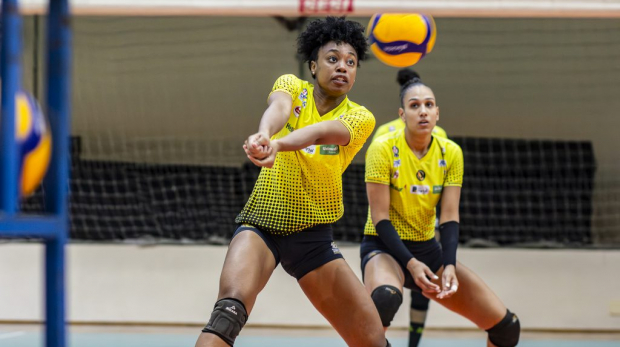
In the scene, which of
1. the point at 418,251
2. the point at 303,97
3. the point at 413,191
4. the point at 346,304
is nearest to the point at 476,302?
the point at 418,251

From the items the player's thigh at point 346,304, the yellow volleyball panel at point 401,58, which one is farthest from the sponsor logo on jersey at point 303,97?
the yellow volleyball panel at point 401,58

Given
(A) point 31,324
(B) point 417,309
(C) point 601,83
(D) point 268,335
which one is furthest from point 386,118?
(A) point 31,324

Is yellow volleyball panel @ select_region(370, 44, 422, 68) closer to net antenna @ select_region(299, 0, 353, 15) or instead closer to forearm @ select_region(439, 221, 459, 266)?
net antenna @ select_region(299, 0, 353, 15)

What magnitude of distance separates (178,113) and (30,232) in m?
7.55

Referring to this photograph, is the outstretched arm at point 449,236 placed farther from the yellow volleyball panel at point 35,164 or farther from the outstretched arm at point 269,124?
the yellow volleyball panel at point 35,164

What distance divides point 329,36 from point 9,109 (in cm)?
215

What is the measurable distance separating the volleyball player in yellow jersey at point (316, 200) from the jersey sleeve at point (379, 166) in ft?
2.67

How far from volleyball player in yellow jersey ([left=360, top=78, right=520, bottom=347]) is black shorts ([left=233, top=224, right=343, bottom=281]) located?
83 cm

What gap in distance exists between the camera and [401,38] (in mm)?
4801

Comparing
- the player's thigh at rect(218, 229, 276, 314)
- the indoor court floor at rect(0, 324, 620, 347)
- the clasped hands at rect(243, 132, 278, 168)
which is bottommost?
the indoor court floor at rect(0, 324, 620, 347)

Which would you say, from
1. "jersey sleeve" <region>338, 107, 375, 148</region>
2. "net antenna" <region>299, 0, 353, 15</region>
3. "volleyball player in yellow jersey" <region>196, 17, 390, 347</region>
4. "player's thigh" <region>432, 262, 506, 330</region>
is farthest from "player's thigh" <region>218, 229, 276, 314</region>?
"net antenna" <region>299, 0, 353, 15</region>

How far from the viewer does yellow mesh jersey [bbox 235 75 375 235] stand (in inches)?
131

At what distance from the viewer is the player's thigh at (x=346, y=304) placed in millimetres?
3244

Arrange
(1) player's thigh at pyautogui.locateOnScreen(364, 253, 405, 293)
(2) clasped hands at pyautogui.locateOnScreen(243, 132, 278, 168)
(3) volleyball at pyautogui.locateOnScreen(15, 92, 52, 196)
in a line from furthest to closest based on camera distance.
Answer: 1. (1) player's thigh at pyautogui.locateOnScreen(364, 253, 405, 293)
2. (2) clasped hands at pyautogui.locateOnScreen(243, 132, 278, 168)
3. (3) volleyball at pyautogui.locateOnScreen(15, 92, 52, 196)
